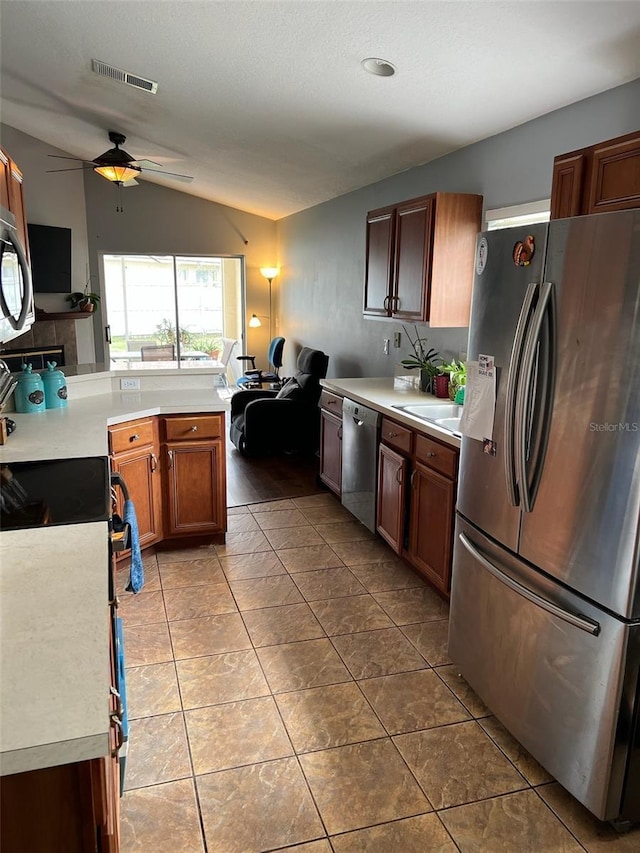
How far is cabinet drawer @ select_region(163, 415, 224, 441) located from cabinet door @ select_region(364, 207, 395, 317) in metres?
1.37

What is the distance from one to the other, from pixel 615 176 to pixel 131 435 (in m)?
2.52

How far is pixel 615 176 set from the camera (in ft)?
6.37

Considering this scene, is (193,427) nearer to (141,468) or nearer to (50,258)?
(141,468)

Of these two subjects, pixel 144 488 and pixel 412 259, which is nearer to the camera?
pixel 144 488

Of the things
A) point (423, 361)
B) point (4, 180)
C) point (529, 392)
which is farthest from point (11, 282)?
point (423, 361)

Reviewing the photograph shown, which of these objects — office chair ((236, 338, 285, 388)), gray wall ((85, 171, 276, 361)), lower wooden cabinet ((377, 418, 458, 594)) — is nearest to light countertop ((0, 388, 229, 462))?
lower wooden cabinet ((377, 418, 458, 594))

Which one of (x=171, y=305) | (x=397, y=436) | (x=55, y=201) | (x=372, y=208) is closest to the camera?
(x=397, y=436)

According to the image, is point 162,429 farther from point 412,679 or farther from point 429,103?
point 429,103

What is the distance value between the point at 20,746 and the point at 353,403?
124 inches

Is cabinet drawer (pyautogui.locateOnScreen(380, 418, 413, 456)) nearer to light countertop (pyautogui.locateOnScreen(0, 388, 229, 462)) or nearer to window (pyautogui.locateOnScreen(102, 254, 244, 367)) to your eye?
light countertop (pyautogui.locateOnScreen(0, 388, 229, 462))

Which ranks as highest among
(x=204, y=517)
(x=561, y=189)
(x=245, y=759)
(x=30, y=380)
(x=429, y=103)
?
(x=429, y=103)

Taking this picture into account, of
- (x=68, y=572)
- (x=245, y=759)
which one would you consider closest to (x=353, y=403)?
(x=245, y=759)

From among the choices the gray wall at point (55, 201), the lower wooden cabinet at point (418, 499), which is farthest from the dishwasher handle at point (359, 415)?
the gray wall at point (55, 201)

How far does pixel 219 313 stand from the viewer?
352 inches
